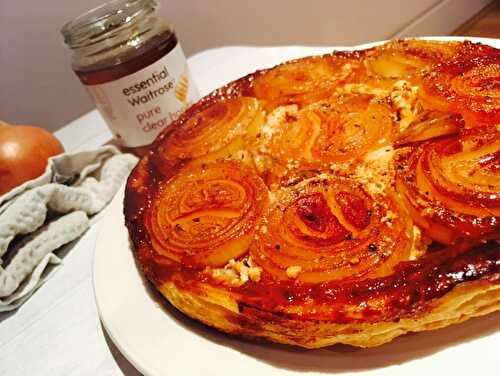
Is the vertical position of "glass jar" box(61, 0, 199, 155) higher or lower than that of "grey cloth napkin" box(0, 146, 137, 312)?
higher

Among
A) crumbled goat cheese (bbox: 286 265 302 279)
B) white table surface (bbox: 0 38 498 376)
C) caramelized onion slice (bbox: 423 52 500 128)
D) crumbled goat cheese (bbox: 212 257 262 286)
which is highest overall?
caramelized onion slice (bbox: 423 52 500 128)

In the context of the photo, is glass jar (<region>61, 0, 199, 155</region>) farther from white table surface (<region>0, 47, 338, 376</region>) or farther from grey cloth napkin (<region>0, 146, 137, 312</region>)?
white table surface (<region>0, 47, 338, 376</region>)

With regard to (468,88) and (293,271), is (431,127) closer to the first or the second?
(468,88)

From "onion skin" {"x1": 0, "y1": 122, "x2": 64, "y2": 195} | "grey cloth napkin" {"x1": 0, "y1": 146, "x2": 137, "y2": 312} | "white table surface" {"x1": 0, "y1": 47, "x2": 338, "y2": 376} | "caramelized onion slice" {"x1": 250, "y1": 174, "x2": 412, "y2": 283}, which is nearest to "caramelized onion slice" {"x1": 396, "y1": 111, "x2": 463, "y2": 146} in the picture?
"caramelized onion slice" {"x1": 250, "y1": 174, "x2": 412, "y2": 283}

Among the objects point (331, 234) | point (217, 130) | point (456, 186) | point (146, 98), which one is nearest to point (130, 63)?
point (146, 98)

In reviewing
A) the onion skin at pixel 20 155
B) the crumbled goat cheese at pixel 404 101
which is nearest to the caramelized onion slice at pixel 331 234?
the crumbled goat cheese at pixel 404 101

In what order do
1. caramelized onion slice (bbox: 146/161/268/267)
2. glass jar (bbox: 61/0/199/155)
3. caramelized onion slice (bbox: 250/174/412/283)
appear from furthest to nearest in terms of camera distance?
glass jar (bbox: 61/0/199/155), caramelized onion slice (bbox: 146/161/268/267), caramelized onion slice (bbox: 250/174/412/283)

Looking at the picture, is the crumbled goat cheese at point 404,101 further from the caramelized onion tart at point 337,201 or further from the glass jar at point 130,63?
the glass jar at point 130,63
